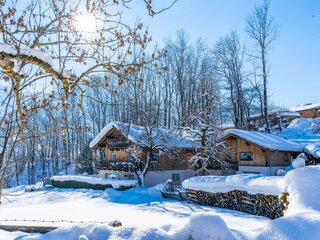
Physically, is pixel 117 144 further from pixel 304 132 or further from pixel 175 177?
pixel 304 132

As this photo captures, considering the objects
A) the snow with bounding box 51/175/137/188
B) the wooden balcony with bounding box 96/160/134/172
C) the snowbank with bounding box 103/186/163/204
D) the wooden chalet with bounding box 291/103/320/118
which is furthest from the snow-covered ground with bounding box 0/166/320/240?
the wooden chalet with bounding box 291/103/320/118

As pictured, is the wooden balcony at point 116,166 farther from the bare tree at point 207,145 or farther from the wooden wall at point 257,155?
the wooden wall at point 257,155

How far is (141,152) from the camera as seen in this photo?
24094 mm

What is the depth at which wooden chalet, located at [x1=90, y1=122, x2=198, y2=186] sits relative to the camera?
2453cm

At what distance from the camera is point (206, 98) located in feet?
107

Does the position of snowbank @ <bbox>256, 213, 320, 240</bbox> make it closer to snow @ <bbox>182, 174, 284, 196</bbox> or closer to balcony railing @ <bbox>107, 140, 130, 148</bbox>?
snow @ <bbox>182, 174, 284, 196</bbox>

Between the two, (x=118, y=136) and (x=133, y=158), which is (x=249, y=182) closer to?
(x=133, y=158)

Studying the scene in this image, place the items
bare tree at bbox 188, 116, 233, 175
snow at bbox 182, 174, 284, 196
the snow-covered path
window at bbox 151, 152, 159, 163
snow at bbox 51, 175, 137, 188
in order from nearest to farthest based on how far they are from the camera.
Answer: the snow-covered path, snow at bbox 182, 174, 284, 196, bare tree at bbox 188, 116, 233, 175, snow at bbox 51, 175, 137, 188, window at bbox 151, 152, 159, 163

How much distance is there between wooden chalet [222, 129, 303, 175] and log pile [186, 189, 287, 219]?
7.07 metres

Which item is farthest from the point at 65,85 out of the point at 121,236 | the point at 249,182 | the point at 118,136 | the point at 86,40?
the point at 118,136

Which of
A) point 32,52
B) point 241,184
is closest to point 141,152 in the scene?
point 241,184

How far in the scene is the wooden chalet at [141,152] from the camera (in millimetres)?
24531

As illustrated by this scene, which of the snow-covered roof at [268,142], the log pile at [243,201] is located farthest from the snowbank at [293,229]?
the snow-covered roof at [268,142]

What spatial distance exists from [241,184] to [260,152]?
8.36 m
